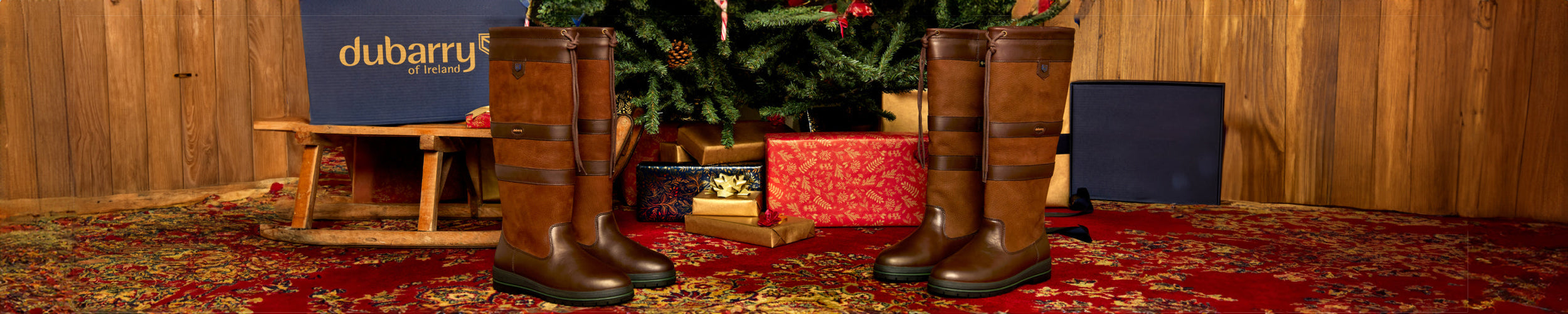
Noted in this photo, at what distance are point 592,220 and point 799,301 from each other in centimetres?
44

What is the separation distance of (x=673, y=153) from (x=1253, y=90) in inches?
74.7

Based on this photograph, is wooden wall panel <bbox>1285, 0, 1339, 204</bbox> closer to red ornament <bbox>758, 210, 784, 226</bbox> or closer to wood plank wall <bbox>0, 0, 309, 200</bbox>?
red ornament <bbox>758, 210, 784, 226</bbox>

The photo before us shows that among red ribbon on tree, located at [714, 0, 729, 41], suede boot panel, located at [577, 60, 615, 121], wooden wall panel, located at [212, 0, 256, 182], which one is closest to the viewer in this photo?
suede boot panel, located at [577, 60, 615, 121]

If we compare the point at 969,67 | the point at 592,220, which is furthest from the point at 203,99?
the point at 969,67

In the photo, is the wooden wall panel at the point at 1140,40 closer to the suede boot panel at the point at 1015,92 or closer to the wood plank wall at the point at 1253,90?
the wood plank wall at the point at 1253,90

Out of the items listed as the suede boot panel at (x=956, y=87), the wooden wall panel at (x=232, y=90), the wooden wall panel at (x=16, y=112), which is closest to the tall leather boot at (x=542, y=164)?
the suede boot panel at (x=956, y=87)

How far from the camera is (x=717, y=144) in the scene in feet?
8.41

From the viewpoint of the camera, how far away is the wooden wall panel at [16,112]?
2586mm

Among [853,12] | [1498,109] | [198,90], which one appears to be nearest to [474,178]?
[853,12]

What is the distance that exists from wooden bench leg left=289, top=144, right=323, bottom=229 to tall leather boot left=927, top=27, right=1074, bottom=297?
152cm

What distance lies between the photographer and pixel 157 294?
Result: 167cm

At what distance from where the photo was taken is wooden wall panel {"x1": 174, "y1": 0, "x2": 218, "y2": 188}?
3.09 metres

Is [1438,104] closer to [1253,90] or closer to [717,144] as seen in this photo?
[1253,90]

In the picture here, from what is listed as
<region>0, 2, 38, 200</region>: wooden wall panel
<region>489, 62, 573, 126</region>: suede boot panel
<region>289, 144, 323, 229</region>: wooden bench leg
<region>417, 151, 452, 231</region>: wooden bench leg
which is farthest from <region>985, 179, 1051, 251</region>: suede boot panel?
<region>0, 2, 38, 200</region>: wooden wall panel
